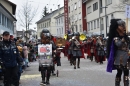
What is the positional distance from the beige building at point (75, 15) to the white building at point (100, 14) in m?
4.09

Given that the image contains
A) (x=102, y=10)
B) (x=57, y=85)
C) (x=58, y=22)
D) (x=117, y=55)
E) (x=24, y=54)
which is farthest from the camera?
(x=58, y=22)

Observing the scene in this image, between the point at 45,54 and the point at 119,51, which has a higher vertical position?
the point at 119,51

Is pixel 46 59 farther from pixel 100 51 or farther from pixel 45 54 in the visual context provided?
pixel 100 51

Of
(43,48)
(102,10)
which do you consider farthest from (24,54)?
(102,10)

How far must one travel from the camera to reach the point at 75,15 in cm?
6438

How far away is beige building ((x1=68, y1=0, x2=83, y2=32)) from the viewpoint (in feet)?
200

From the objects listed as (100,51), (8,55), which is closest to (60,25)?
(100,51)

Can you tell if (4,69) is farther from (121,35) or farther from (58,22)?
(58,22)

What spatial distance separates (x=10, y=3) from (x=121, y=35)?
45.4 metres

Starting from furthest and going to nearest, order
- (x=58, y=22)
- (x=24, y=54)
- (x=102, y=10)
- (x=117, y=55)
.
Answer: (x=58, y=22)
(x=102, y=10)
(x=24, y=54)
(x=117, y=55)

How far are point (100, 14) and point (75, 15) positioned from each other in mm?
17378

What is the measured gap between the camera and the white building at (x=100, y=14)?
40.5 metres

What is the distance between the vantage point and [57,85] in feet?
33.2

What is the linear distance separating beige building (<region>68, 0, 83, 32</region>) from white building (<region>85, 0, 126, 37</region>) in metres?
4.09
